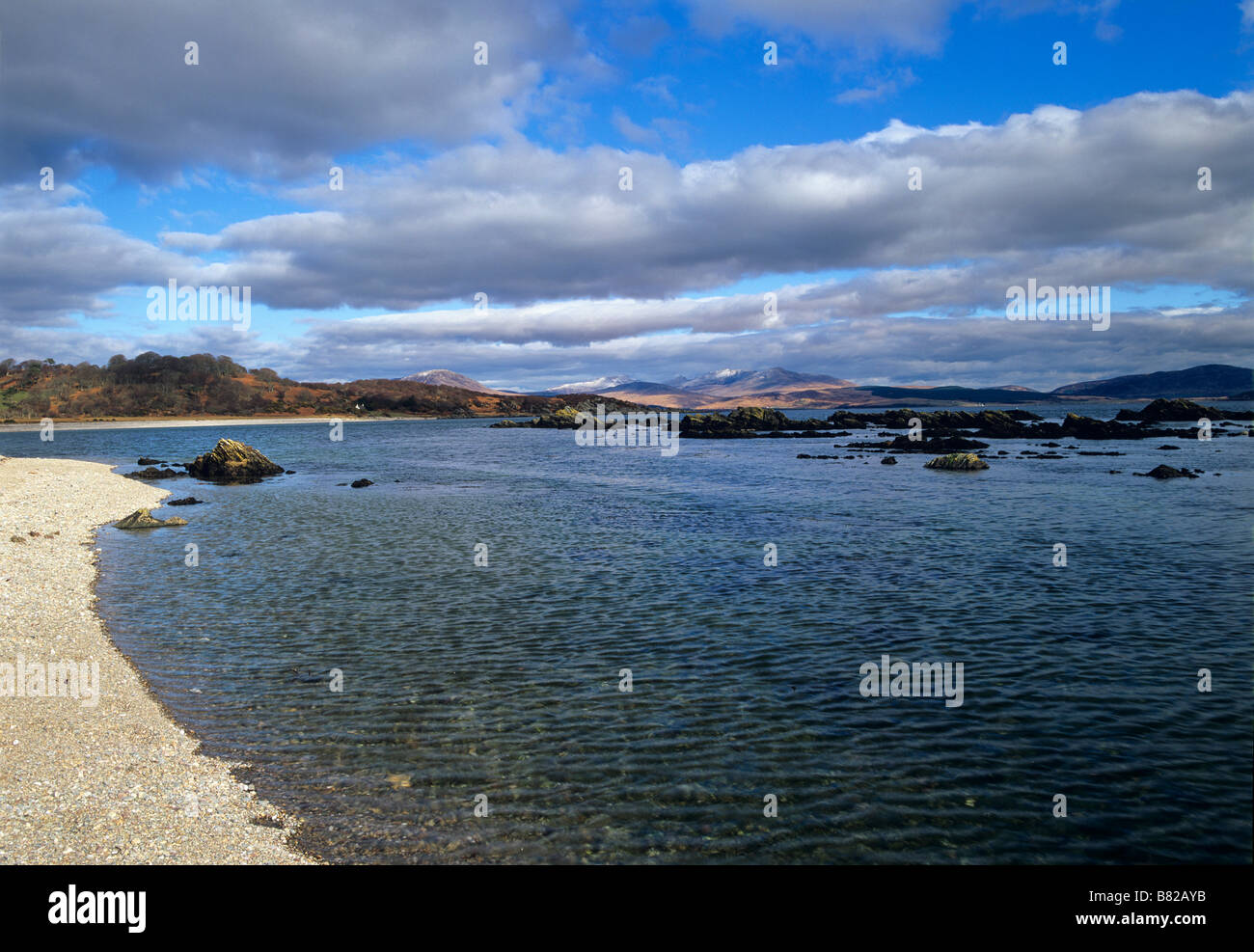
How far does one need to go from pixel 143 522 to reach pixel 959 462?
6182 cm

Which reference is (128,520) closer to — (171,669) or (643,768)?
(171,669)

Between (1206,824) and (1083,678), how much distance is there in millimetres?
5399

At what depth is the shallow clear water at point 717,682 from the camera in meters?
9.58

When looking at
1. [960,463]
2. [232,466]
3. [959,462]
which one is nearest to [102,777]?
[232,466]

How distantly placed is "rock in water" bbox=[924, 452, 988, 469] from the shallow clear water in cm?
2558

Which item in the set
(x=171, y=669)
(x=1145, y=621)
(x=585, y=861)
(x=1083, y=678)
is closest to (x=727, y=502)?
(x=1145, y=621)

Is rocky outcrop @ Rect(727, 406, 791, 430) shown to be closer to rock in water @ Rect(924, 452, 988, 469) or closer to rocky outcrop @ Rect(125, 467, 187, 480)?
rock in water @ Rect(924, 452, 988, 469)

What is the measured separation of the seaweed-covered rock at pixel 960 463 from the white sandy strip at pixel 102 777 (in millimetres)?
61587

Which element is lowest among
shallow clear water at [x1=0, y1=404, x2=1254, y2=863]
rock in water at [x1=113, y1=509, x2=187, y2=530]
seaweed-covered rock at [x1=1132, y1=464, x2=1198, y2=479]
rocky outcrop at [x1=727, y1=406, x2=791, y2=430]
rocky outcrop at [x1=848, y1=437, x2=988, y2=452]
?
shallow clear water at [x1=0, y1=404, x2=1254, y2=863]

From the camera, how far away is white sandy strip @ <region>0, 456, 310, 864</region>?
28.6ft

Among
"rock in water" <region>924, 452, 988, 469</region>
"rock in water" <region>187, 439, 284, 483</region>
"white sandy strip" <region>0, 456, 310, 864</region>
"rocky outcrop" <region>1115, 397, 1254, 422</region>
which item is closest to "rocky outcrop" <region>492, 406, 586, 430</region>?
"rock in water" <region>187, 439, 284, 483</region>

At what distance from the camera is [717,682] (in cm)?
1471

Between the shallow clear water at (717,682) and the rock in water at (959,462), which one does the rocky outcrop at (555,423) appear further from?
the shallow clear water at (717,682)
